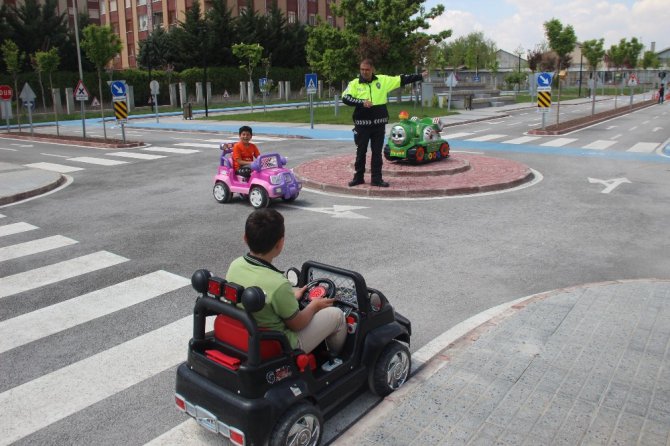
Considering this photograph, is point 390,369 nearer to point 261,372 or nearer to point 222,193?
point 261,372

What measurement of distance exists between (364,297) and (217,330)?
1021mm

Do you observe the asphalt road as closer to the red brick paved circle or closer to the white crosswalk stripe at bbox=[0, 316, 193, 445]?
the white crosswalk stripe at bbox=[0, 316, 193, 445]

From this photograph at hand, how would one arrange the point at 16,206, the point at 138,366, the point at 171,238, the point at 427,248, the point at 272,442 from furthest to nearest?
the point at 16,206 → the point at 171,238 → the point at 427,248 → the point at 138,366 → the point at 272,442

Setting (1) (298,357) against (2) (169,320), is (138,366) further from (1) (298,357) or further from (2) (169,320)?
(1) (298,357)

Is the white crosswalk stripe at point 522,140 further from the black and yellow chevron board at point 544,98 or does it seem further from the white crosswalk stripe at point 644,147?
the white crosswalk stripe at point 644,147

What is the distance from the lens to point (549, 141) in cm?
2089

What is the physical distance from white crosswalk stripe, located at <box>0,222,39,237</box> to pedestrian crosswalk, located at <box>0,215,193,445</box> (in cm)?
159

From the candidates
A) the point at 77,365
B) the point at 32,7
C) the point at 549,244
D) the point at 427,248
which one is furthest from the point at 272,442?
the point at 32,7

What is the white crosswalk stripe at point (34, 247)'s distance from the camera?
809cm

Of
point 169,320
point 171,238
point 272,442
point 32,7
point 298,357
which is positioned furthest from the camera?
point 32,7

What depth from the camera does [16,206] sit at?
456 inches

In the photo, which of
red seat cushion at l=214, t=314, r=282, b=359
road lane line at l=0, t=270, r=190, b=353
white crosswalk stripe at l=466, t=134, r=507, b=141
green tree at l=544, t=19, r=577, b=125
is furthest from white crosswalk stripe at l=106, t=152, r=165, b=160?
green tree at l=544, t=19, r=577, b=125

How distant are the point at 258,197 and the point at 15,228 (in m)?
4.10

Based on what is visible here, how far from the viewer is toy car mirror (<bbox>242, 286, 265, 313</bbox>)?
3102 millimetres
